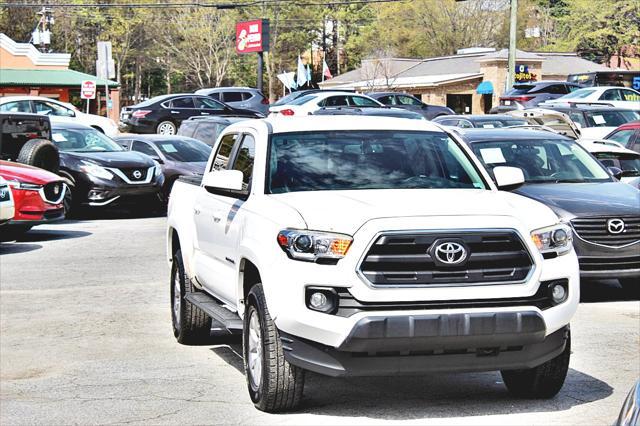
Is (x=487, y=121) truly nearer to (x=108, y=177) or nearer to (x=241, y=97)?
(x=108, y=177)

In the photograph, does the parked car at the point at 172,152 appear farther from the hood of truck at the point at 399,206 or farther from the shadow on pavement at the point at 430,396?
the hood of truck at the point at 399,206

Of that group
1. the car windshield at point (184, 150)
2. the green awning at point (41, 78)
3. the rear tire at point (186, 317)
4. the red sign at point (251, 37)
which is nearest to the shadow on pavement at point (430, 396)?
the rear tire at point (186, 317)

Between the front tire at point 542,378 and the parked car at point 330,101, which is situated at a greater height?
the front tire at point 542,378

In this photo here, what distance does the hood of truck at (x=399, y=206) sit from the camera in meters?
6.79

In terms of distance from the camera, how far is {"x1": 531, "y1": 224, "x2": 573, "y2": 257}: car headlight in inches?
275

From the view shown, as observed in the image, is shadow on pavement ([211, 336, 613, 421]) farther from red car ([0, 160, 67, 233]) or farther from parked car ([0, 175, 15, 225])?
red car ([0, 160, 67, 233])

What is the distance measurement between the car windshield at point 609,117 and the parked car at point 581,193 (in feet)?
44.2

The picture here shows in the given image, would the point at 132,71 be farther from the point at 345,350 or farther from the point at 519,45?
the point at 345,350

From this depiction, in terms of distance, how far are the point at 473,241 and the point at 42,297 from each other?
7125 mm

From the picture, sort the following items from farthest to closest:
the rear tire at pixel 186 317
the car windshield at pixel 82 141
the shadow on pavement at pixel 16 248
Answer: the car windshield at pixel 82 141 < the shadow on pavement at pixel 16 248 < the rear tire at pixel 186 317

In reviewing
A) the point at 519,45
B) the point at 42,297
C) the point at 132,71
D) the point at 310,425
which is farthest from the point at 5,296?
the point at 132,71

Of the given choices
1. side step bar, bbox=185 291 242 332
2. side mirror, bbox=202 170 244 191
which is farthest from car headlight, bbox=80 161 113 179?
side mirror, bbox=202 170 244 191

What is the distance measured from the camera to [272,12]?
3939 inches

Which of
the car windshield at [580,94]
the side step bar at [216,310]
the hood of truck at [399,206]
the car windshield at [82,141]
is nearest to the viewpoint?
the hood of truck at [399,206]
